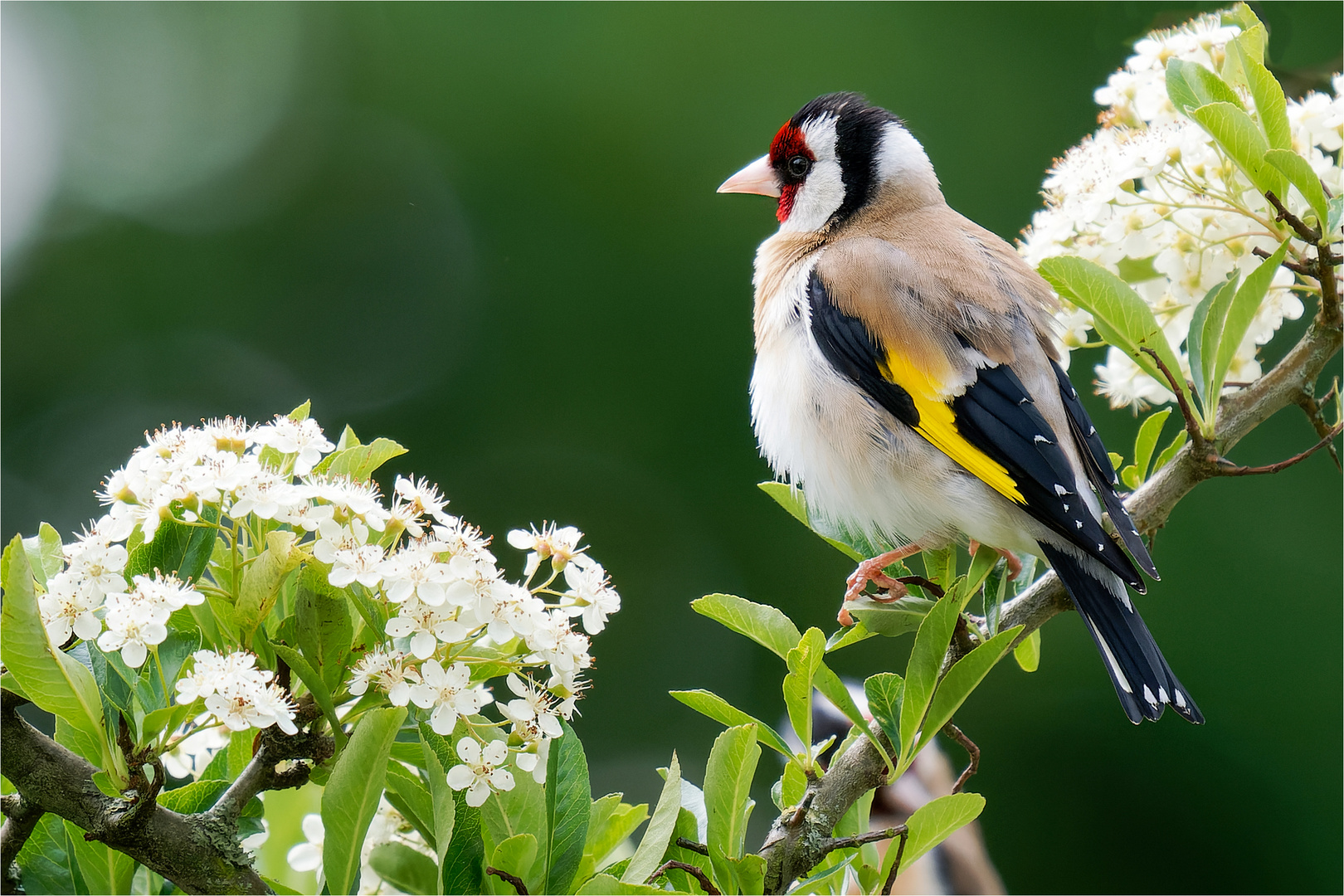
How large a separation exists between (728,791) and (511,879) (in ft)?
0.63

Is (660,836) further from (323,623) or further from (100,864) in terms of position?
(100,864)

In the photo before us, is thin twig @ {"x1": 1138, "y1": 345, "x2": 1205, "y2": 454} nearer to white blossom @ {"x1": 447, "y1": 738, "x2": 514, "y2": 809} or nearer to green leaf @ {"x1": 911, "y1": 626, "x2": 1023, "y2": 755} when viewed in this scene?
green leaf @ {"x1": 911, "y1": 626, "x2": 1023, "y2": 755}

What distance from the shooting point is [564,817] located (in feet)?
3.17

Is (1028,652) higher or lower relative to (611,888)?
higher

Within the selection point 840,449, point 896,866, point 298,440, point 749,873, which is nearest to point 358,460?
point 298,440

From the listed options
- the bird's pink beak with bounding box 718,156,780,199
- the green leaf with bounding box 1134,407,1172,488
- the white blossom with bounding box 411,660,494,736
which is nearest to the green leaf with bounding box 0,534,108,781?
the white blossom with bounding box 411,660,494,736

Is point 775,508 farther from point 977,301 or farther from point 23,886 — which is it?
point 23,886

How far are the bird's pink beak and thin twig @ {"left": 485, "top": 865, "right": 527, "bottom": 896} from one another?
1637 millimetres

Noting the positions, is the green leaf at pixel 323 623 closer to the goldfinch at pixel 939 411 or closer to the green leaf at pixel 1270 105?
the goldfinch at pixel 939 411

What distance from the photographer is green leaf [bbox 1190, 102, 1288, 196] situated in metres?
1.19

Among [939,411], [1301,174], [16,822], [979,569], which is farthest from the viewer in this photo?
[939,411]

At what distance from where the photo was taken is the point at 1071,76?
464 centimetres

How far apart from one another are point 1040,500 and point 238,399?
14.6 feet

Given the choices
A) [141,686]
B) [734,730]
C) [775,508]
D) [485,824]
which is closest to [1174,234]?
[734,730]
